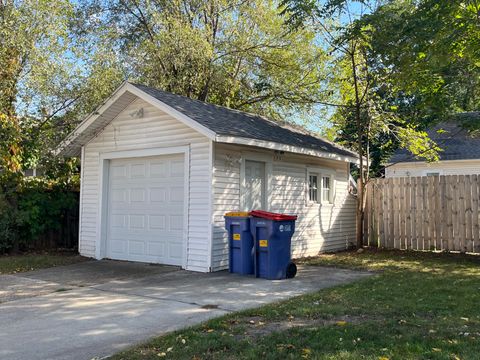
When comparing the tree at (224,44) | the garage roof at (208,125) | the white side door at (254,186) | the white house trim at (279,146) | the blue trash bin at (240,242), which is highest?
the tree at (224,44)

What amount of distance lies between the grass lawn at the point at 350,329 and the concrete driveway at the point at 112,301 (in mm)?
497

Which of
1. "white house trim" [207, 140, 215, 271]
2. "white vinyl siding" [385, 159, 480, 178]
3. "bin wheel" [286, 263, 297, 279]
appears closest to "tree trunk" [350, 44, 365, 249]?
"bin wheel" [286, 263, 297, 279]

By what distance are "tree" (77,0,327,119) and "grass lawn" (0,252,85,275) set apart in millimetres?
7470

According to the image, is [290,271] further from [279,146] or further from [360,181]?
[360,181]

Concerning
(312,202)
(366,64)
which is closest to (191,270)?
(312,202)

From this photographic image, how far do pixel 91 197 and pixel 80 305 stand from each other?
5.75 metres

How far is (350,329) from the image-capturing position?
5.25 meters

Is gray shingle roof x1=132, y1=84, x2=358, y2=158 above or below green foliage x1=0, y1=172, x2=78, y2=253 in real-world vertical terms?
above

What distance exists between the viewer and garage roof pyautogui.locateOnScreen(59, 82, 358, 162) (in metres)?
→ 9.81

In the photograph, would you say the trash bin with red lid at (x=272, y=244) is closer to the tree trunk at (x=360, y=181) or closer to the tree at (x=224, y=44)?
the tree trunk at (x=360, y=181)

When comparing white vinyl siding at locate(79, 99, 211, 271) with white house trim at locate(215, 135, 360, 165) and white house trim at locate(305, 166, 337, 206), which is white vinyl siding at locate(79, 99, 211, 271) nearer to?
white house trim at locate(215, 135, 360, 165)

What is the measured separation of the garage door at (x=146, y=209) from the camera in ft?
34.8

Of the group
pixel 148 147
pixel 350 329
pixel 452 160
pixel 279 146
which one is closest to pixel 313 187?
pixel 279 146

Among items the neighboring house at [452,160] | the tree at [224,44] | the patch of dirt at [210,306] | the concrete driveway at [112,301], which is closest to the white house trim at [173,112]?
the concrete driveway at [112,301]
